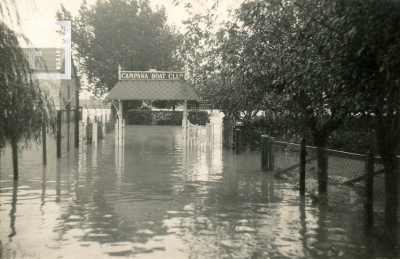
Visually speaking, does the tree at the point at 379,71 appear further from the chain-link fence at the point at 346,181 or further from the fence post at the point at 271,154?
the fence post at the point at 271,154

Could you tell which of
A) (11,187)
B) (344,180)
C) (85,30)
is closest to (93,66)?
(85,30)

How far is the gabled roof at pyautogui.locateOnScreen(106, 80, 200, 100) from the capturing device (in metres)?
20.7

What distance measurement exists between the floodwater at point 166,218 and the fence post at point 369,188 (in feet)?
0.88

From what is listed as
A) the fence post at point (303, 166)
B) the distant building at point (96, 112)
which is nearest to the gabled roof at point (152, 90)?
the distant building at point (96, 112)

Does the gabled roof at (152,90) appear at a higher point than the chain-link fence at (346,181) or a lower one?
higher

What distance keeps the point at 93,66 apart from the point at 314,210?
3275 cm

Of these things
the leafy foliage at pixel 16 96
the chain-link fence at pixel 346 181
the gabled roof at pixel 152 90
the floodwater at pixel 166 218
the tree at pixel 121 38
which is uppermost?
the tree at pixel 121 38

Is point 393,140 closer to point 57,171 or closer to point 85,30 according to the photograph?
point 57,171

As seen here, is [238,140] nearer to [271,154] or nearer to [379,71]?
[271,154]

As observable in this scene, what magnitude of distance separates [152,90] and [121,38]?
16.4m

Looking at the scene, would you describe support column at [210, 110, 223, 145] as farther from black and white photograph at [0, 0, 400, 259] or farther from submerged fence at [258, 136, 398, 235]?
submerged fence at [258, 136, 398, 235]

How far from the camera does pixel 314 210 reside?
7.58m

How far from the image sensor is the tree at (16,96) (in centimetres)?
626

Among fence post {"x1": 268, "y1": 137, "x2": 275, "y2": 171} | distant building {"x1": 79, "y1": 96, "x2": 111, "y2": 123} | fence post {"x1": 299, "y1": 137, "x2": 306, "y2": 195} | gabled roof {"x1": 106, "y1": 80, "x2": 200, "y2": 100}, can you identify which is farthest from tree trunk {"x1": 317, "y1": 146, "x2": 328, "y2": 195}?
distant building {"x1": 79, "y1": 96, "x2": 111, "y2": 123}
